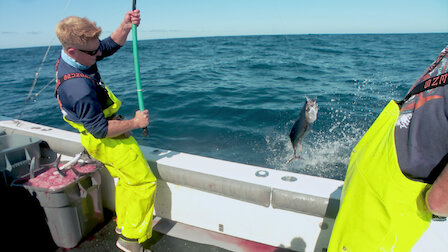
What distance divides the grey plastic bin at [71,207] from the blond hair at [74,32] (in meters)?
1.25

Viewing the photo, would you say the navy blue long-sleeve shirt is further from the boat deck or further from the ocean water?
the ocean water

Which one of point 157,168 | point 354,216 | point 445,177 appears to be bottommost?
point 157,168

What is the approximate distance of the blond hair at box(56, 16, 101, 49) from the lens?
196 cm

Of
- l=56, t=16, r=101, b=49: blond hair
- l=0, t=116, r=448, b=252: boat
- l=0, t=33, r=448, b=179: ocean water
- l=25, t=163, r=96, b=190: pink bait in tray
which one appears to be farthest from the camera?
l=0, t=33, r=448, b=179: ocean water

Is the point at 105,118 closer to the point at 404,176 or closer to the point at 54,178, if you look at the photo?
the point at 54,178

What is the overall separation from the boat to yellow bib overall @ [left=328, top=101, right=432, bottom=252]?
0.79 meters

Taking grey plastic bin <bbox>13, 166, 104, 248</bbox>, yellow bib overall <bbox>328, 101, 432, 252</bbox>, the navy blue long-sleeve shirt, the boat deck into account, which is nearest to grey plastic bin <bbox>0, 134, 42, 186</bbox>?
grey plastic bin <bbox>13, 166, 104, 248</bbox>

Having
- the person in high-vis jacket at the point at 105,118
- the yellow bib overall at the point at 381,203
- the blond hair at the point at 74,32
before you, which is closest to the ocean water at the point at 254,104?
the person in high-vis jacket at the point at 105,118

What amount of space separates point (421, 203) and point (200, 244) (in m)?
2.04

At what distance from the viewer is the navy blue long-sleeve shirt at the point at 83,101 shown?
77.9 inches

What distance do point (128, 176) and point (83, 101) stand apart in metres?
0.78

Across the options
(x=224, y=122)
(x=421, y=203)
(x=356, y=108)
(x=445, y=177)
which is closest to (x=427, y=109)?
(x=445, y=177)

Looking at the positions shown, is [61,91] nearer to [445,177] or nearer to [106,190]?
[106,190]

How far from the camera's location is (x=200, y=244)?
8.83 ft
